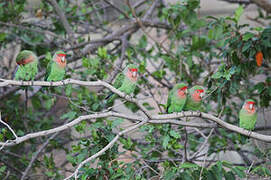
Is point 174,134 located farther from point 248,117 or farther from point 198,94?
point 248,117

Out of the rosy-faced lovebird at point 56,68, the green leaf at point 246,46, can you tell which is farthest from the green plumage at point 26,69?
the green leaf at point 246,46

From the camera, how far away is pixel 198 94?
2.40 meters

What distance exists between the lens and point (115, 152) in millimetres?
2432

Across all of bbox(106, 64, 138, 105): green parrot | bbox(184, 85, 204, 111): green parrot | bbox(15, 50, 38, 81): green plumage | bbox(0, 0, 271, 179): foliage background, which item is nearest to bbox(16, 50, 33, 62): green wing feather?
bbox(15, 50, 38, 81): green plumage

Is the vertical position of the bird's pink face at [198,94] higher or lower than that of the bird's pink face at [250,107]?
higher

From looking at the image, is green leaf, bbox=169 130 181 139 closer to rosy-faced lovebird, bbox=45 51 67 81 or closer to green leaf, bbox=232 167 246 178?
green leaf, bbox=232 167 246 178

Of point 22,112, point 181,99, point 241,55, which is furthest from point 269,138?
point 22,112

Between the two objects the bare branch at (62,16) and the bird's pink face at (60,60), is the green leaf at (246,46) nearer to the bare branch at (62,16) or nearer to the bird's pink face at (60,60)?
the bird's pink face at (60,60)

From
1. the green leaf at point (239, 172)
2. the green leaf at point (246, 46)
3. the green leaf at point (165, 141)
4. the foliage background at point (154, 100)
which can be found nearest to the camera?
the green leaf at point (239, 172)

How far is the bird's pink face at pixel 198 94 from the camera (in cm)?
240

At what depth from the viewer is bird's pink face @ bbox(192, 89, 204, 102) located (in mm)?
2396

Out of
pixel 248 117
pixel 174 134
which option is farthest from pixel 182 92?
pixel 248 117

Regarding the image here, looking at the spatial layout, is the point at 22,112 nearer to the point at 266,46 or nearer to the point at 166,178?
the point at 166,178

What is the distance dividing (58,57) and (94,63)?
20.1 inches
